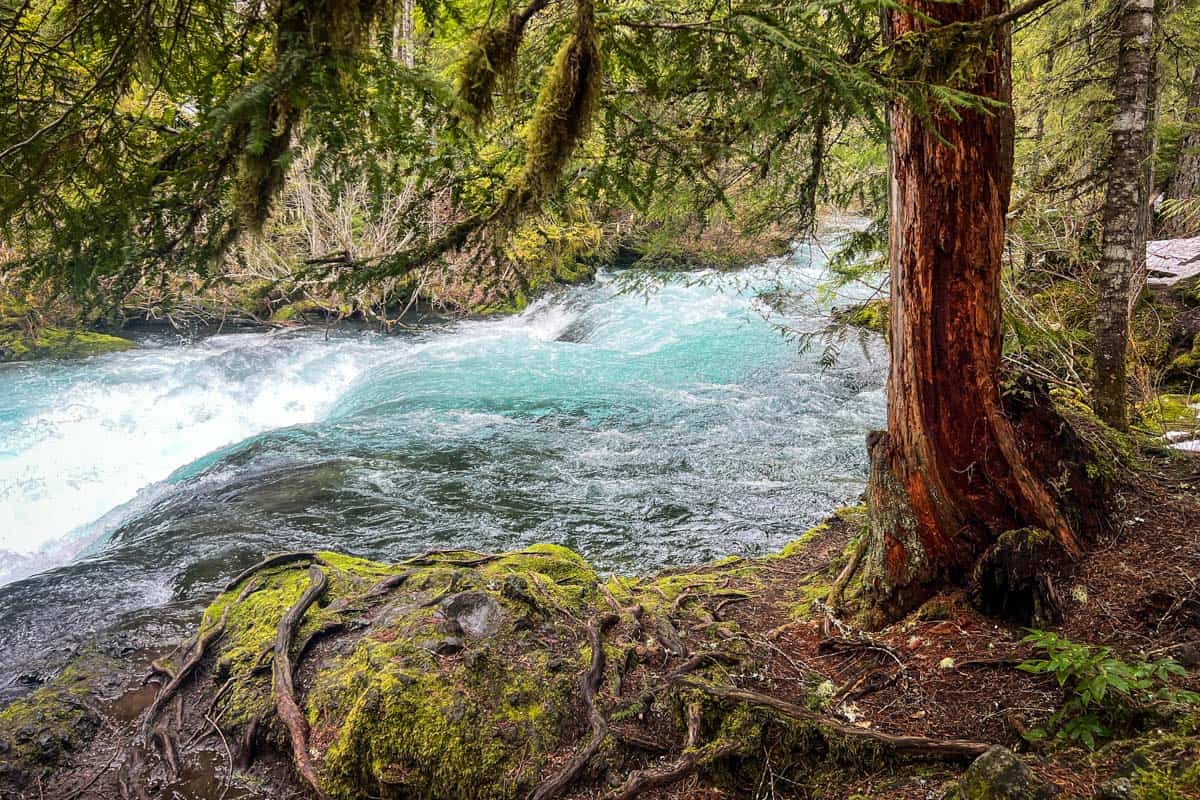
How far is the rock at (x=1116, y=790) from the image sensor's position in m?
1.97

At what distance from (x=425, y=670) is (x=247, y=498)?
5.28 m

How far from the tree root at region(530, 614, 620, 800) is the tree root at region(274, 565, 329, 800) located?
1.07 meters

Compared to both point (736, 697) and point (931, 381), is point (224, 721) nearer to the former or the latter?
point (736, 697)

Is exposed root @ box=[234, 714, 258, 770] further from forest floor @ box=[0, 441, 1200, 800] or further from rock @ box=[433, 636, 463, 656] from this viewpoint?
rock @ box=[433, 636, 463, 656]

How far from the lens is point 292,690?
3588 millimetres

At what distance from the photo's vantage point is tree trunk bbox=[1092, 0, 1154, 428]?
16.4ft

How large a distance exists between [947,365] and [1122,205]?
3055 millimetres

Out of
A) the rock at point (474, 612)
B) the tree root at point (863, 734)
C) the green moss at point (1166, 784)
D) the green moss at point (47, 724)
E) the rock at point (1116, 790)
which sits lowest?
the green moss at point (47, 724)

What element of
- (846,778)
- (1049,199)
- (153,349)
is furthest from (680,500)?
(153,349)

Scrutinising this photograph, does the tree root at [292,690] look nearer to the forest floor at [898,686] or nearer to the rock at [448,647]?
the forest floor at [898,686]

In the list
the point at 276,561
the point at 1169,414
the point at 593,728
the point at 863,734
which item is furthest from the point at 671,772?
the point at 1169,414

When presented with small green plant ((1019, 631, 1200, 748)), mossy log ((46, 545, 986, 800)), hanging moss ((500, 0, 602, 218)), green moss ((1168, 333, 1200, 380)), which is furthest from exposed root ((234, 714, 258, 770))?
green moss ((1168, 333, 1200, 380))

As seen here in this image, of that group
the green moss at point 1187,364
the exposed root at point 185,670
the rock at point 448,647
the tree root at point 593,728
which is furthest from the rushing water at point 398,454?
the green moss at point 1187,364

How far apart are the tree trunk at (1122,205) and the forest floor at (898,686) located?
1.29 metres
